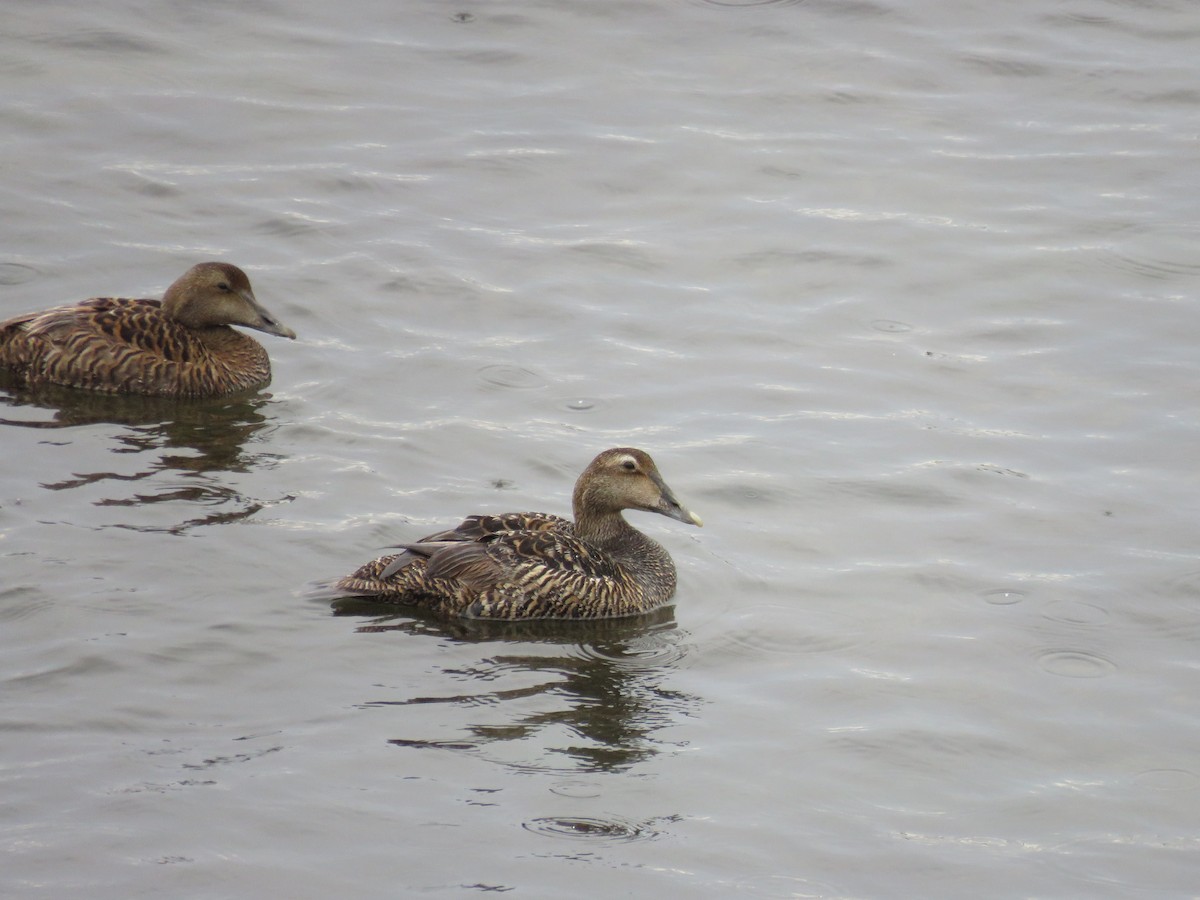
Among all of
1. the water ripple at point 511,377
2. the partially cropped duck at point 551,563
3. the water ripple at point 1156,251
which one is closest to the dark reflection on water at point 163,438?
the partially cropped duck at point 551,563

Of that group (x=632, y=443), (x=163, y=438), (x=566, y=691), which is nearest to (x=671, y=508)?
(x=632, y=443)

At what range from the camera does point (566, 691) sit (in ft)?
26.0

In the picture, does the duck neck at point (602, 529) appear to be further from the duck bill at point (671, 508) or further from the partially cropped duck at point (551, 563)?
the duck bill at point (671, 508)

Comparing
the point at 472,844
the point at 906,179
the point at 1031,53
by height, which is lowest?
the point at 472,844

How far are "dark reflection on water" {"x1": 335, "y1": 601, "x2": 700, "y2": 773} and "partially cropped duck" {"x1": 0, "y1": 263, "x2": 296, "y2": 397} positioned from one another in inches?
131

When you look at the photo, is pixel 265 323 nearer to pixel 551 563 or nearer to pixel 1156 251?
pixel 551 563

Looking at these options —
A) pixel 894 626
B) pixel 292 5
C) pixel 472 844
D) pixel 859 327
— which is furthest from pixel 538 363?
pixel 292 5

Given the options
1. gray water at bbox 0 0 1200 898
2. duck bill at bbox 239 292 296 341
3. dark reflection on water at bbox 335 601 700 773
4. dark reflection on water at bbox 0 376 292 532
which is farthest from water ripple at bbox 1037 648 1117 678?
duck bill at bbox 239 292 296 341

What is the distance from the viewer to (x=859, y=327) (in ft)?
40.8

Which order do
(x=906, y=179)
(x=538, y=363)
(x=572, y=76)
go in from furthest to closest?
1. (x=572, y=76)
2. (x=906, y=179)
3. (x=538, y=363)

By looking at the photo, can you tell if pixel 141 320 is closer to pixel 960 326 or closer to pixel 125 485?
pixel 125 485

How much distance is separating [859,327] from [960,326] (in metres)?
0.72

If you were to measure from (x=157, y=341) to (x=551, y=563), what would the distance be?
377cm

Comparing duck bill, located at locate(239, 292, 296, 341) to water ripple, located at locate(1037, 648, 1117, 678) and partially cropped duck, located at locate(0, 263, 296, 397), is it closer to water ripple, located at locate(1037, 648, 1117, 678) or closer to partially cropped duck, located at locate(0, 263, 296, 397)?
partially cropped duck, located at locate(0, 263, 296, 397)
